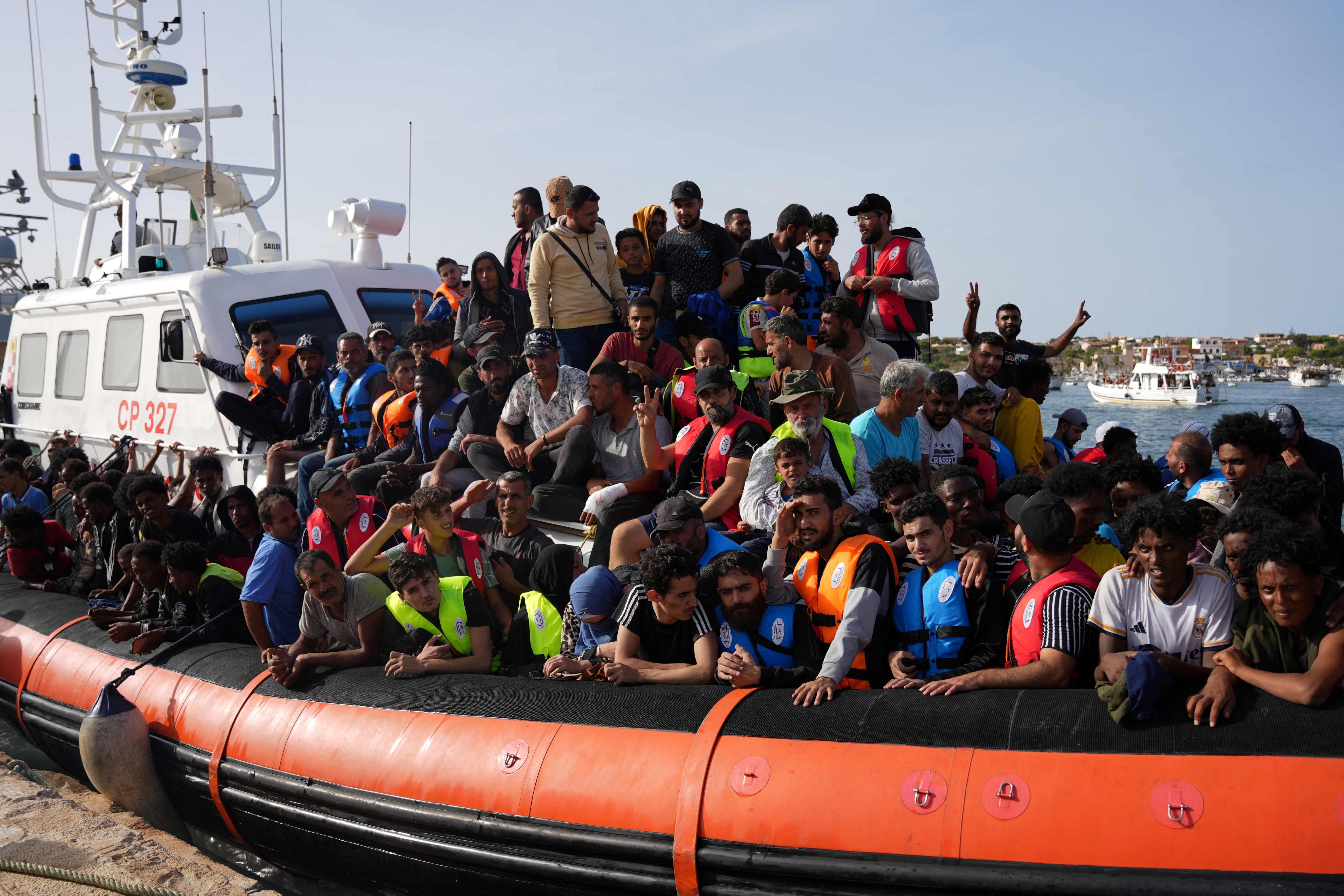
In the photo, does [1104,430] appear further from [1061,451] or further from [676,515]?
[676,515]

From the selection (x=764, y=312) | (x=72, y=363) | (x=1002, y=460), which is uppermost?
(x=764, y=312)

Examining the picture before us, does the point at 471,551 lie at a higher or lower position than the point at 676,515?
lower

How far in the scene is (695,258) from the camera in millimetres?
6680

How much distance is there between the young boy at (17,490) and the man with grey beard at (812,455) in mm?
6948

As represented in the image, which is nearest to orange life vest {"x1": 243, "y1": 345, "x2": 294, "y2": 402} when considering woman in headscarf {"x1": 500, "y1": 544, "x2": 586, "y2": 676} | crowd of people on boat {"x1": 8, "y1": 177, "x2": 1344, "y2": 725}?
crowd of people on boat {"x1": 8, "y1": 177, "x2": 1344, "y2": 725}

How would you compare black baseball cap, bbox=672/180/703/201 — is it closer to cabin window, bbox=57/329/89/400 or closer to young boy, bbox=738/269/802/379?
young boy, bbox=738/269/802/379

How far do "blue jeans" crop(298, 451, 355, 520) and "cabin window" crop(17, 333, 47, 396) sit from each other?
511cm

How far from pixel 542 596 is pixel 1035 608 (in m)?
2.32

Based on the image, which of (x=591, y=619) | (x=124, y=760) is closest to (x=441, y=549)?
(x=591, y=619)

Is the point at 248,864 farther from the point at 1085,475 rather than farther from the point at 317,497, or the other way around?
the point at 1085,475

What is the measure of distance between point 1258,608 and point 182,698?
5.10 m

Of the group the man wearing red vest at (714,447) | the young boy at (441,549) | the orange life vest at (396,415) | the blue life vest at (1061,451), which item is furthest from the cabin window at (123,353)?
the blue life vest at (1061,451)

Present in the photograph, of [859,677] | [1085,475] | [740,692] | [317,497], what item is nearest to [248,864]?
A: [317,497]

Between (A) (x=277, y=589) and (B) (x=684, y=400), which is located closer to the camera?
(A) (x=277, y=589)
